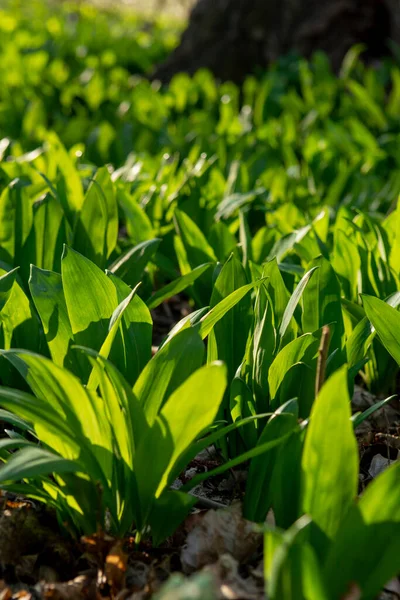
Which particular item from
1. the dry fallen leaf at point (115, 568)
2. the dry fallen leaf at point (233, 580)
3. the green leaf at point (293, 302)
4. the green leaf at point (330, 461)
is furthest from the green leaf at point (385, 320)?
the dry fallen leaf at point (115, 568)

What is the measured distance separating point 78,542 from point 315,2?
598 cm

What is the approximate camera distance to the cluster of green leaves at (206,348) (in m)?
1.18

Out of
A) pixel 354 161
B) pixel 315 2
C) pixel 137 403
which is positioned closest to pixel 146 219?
pixel 137 403

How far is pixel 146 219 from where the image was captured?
2.46m

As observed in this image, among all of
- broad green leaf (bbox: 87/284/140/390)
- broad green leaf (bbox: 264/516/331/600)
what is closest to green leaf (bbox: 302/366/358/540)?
broad green leaf (bbox: 264/516/331/600)

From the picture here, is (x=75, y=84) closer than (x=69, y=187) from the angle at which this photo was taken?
No

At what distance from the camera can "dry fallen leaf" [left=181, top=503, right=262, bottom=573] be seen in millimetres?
1396

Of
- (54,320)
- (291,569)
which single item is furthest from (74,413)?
(291,569)

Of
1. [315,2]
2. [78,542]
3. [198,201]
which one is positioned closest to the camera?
[78,542]

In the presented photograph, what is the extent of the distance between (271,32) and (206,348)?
5193 millimetres

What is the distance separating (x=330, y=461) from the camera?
118cm

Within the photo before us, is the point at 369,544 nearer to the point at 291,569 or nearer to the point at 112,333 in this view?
the point at 291,569

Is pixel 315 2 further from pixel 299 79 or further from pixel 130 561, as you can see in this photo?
pixel 130 561

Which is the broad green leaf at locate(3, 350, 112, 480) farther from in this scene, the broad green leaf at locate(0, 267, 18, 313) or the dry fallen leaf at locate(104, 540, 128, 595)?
A: the broad green leaf at locate(0, 267, 18, 313)
